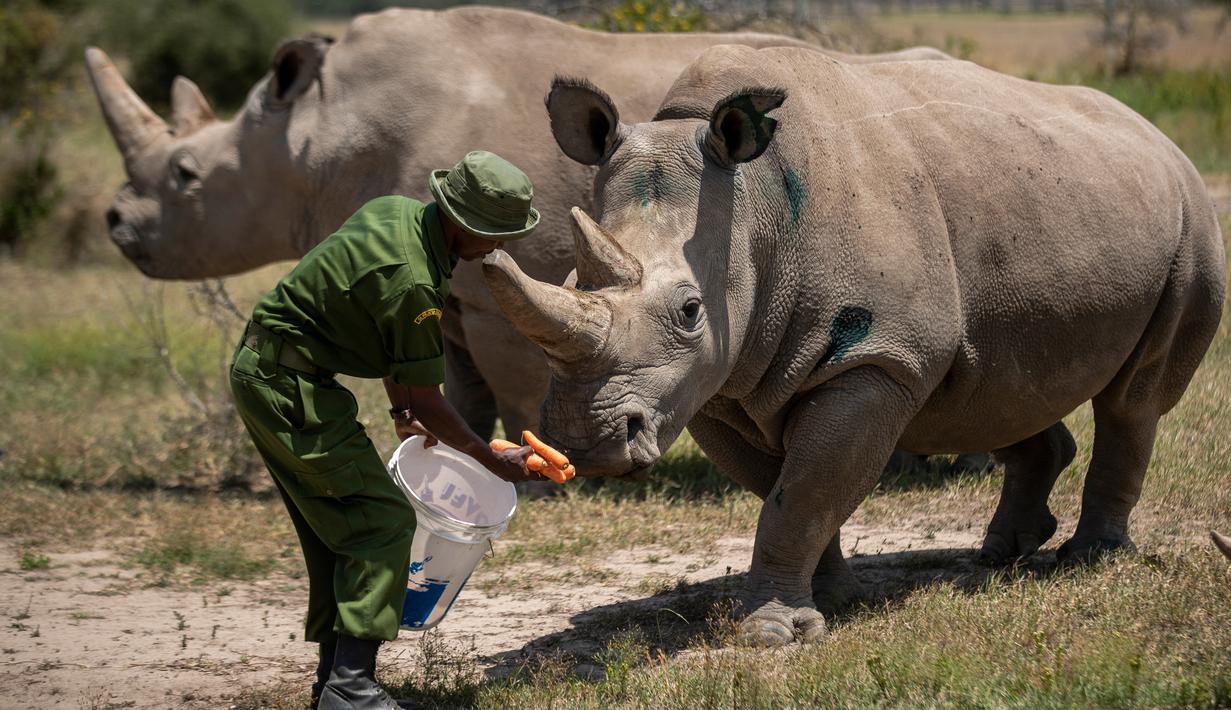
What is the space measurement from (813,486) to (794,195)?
0.95m

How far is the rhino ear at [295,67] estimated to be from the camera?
7.96m

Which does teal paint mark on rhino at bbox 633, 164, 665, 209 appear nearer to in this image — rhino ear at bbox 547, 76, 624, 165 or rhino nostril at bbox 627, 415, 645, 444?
rhino ear at bbox 547, 76, 624, 165

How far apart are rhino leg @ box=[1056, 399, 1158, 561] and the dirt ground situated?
1.56 feet

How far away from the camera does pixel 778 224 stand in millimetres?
5004

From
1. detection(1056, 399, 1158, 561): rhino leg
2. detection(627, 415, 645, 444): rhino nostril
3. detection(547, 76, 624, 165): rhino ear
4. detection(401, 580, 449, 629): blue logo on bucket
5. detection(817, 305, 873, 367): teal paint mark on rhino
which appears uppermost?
detection(547, 76, 624, 165): rhino ear

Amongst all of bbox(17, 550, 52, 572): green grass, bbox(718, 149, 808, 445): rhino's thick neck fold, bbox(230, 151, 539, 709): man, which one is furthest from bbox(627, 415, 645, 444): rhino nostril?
bbox(17, 550, 52, 572): green grass

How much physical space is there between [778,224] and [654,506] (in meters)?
2.78

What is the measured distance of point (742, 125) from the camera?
4816mm

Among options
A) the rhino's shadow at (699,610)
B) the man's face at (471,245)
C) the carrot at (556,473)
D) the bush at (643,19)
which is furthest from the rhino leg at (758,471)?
the bush at (643,19)

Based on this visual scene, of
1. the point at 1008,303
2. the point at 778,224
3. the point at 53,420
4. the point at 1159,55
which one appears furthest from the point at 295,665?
the point at 1159,55

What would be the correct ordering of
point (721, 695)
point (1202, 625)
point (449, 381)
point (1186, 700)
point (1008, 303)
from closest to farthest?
1. point (1186, 700)
2. point (721, 695)
3. point (1202, 625)
4. point (1008, 303)
5. point (449, 381)

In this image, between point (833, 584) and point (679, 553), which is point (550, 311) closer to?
point (833, 584)

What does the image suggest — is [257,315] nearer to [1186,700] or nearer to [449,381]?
[1186,700]

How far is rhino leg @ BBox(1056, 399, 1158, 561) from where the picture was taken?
6.02 meters
